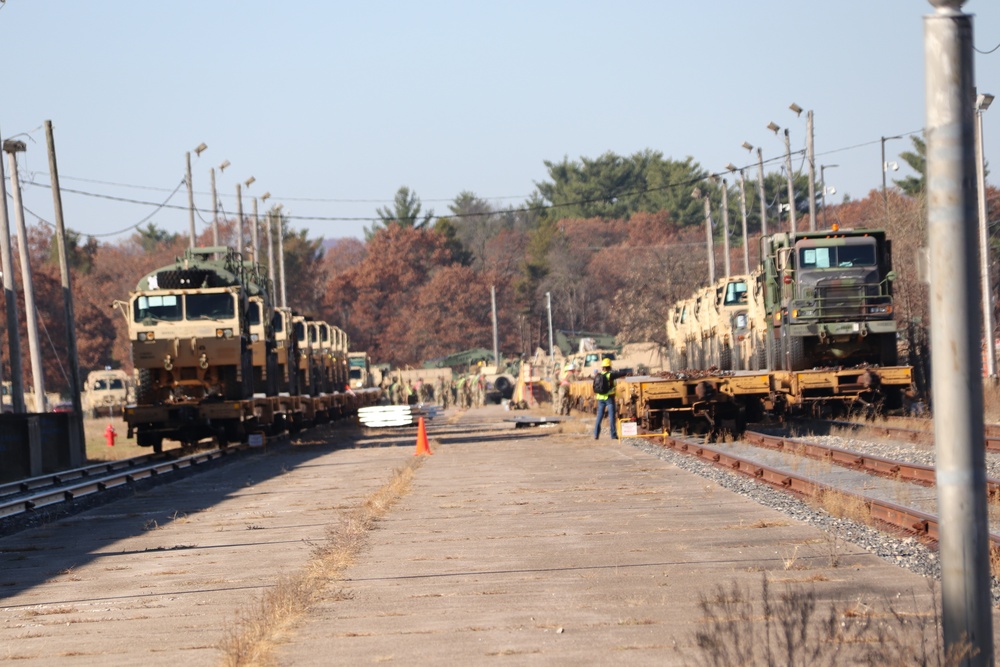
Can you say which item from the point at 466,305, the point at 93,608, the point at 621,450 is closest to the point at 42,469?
the point at 621,450

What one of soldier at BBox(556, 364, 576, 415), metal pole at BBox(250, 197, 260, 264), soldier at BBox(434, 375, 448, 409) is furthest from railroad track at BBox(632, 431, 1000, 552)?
soldier at BBox(434, 375, 448, 409)

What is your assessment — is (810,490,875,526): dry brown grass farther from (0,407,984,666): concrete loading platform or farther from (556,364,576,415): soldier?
(556,364,576,415): soldier

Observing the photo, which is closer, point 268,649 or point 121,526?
point 268,649

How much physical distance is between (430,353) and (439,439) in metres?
79.6

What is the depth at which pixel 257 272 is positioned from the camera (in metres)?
36.8

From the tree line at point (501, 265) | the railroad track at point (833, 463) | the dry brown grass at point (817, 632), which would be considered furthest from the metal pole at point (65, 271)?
the tree line at point (501, 265)

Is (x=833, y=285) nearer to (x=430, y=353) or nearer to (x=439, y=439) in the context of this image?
(x=439, y=439)

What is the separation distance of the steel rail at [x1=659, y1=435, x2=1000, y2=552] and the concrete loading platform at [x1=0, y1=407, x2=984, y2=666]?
0.81 meters

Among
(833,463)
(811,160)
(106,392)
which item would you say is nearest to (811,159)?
(811,160)

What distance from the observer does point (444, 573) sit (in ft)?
35.4

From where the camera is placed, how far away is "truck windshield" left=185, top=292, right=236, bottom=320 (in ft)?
100

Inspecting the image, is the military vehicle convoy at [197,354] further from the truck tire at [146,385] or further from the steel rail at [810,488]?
the steel rail at [810,488]

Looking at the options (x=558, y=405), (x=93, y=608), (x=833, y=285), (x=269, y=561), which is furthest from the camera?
(x=558, y=405)

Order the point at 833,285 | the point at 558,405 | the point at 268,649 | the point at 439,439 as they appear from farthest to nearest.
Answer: the point at 558,405 → the point at 439,439 → the point at 833,285 → the point at 268,649
